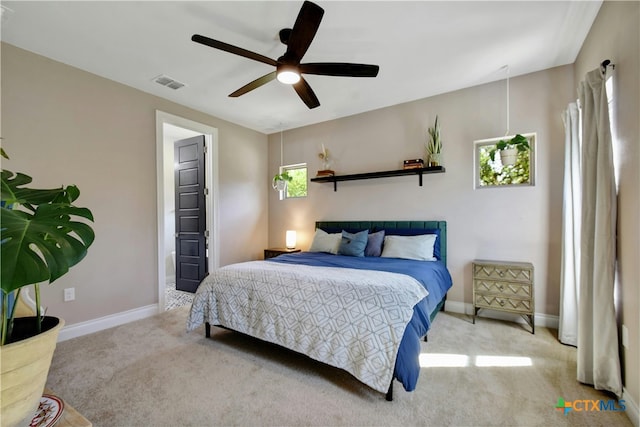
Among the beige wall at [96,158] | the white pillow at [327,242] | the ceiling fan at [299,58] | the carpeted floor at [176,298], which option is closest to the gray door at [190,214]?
the carpeted floor at [176,298]

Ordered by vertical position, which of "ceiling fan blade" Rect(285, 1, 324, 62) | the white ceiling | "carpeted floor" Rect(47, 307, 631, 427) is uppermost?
the white ceiling

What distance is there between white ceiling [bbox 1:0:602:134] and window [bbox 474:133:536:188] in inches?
30.4

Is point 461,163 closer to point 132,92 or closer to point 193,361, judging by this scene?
point 193,361

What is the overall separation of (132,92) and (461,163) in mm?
4120

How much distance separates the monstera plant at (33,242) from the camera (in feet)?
2.00

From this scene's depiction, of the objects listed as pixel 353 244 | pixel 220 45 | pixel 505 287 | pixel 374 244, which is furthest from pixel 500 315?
pixel 220 45

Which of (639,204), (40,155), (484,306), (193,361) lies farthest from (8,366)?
(484,306)

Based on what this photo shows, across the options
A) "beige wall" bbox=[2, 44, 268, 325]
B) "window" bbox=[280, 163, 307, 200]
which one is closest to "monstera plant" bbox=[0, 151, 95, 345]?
"beige wall" bbox=[2, 44, 268, 325]

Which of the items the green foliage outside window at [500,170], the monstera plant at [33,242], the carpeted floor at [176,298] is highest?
the green foliage outside window at [500,170]

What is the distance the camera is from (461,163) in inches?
138

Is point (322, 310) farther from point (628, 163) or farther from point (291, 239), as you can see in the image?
point (291, 239)

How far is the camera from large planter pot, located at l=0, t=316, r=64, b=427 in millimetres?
618

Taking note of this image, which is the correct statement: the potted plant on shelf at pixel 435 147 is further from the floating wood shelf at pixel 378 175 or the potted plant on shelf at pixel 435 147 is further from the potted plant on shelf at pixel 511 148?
→ the potted plant on shelf at pixel 511 148

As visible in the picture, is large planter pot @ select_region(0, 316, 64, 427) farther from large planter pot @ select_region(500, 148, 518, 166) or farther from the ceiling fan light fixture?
large planter pot @ select_region(500, 148, 518, 166)
